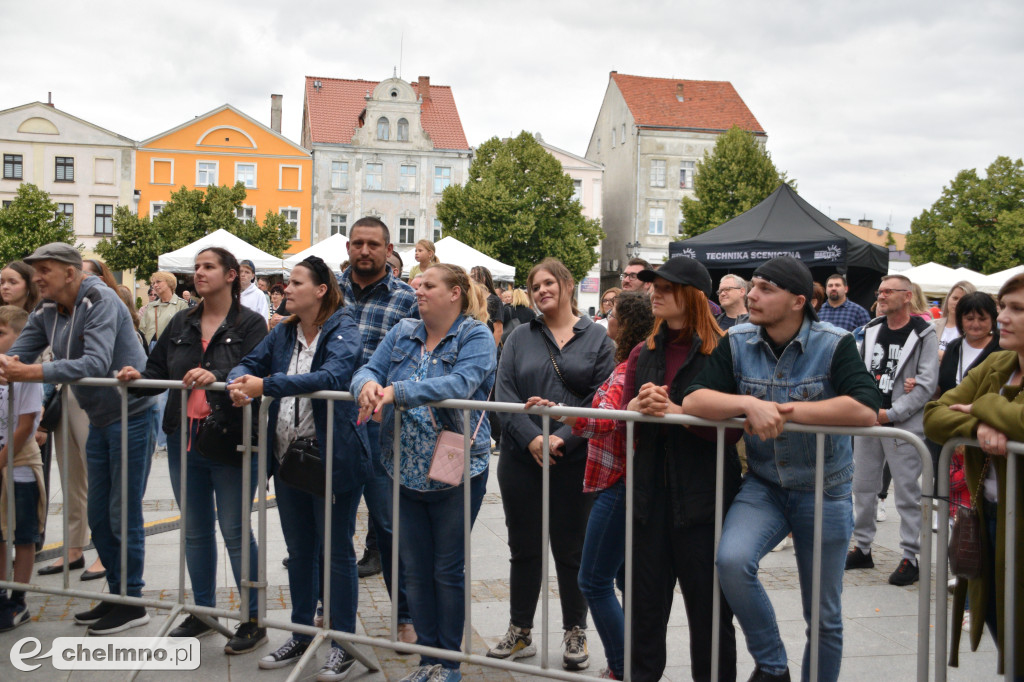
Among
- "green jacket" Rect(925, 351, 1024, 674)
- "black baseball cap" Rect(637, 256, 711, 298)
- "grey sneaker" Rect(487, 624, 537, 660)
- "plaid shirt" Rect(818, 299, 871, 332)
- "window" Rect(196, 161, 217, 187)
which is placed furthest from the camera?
"window" Rect(196, 161, 217, 187)

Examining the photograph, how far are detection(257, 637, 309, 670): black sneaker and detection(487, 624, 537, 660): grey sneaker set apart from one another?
929mm

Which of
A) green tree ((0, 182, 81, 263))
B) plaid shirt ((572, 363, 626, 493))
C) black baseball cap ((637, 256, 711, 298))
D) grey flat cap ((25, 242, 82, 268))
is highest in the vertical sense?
green tree ((0, 182, 81, 263))

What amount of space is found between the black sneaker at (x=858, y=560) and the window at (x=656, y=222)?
2022 inches

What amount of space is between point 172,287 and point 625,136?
166ft

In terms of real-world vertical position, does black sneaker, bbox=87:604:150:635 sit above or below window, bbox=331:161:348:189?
below

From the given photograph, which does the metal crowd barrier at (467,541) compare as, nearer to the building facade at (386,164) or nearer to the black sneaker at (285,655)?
the black sneaker at (285,655)

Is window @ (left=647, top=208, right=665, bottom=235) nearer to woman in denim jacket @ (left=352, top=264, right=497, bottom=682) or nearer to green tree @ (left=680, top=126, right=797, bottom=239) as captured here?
green tree @ (left=680, top=126, right=797, bottom=239)

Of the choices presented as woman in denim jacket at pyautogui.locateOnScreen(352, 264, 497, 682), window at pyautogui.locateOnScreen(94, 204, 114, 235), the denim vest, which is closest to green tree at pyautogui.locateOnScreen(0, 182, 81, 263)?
window at pyautogui.locateOnScreen(94, 204, 114, 235)

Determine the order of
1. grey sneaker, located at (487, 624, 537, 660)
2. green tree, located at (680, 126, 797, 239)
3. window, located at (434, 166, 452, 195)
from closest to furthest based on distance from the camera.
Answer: grey sneaker, located at (487, 624, 537, 660), green tree, located at (680, 126, 797, 239), window, located at (434, 166, 452, 195)

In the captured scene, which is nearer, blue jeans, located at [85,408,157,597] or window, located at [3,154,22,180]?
blue jeans, located at [85,408,157,597]

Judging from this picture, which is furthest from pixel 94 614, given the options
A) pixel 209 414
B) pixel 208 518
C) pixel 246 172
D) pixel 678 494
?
pixel 246 172

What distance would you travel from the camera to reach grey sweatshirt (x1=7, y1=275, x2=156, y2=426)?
15.2ft

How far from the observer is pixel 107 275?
6.02 metres

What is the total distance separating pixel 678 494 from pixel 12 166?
54208 mm
